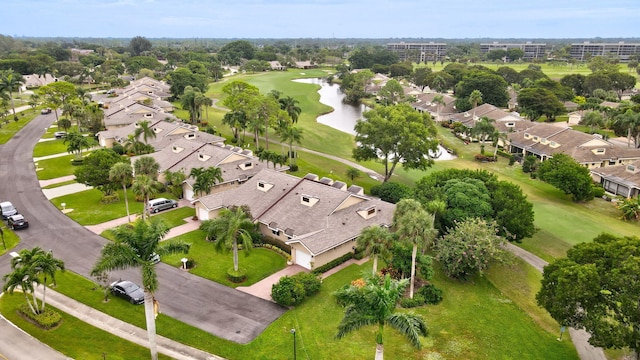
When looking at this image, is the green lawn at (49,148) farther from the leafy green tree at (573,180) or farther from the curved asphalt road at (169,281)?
the leafy green tree at (573,180)

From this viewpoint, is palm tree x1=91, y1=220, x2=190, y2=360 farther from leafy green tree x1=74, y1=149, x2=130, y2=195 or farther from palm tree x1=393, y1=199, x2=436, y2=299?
leafy green tree x1=74, y1=149, x2=130, y2=195

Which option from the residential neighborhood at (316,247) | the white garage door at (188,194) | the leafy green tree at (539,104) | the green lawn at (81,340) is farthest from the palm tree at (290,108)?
the leafy green tree at (539,104)

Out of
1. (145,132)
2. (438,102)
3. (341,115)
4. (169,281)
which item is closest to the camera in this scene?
(169,281)

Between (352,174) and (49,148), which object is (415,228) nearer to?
(352,174)

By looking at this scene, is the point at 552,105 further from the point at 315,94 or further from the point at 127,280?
the point at 127,280

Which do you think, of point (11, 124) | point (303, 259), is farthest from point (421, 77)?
point (303, 259)
